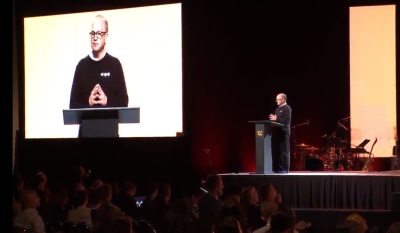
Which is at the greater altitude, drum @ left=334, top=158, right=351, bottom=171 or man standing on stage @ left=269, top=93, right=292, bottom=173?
Result: man standing on stage @ left=269, top=93, right=292, bottom=173

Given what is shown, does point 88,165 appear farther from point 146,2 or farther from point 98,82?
point 146,2

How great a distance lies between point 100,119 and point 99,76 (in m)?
0.79

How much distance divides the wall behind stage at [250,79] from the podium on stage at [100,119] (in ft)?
1.41

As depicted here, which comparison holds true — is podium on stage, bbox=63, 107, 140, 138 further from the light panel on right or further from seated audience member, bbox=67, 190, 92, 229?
seated audience member, bbox=67, 190, 92, 229

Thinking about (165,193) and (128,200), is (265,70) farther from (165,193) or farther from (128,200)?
(128,200)

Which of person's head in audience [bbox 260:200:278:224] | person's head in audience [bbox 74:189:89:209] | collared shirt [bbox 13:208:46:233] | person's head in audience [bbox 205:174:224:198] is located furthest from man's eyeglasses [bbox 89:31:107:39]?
person's head in audience [bbox 260:200:278:224]

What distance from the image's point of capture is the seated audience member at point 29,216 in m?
4.14

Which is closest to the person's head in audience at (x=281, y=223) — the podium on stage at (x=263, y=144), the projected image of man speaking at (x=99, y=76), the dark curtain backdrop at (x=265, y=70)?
the podium on stage at (x=263, y=144)

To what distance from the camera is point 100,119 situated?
11.2 meters

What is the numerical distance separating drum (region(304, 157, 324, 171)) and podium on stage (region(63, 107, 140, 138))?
10.4ft

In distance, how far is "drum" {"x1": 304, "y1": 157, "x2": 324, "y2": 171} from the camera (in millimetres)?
11023

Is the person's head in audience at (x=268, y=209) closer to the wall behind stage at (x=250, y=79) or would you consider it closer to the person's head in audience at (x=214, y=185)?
the person's head in audience at (x=214, y=185)

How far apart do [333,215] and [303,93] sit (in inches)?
178

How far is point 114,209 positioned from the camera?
428 centimetres
